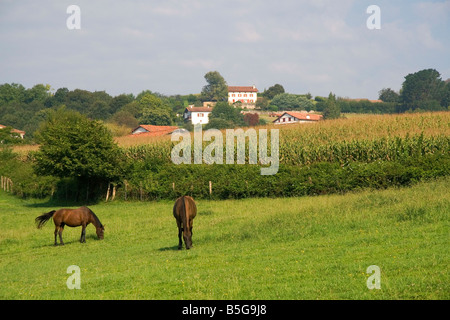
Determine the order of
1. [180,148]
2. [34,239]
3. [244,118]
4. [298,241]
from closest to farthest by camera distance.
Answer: [298,241]
[34,239]
[180,148]
[244,118]

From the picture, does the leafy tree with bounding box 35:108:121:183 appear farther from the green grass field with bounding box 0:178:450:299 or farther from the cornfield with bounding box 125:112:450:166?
the green grass field with bounding box 0:178:450:299

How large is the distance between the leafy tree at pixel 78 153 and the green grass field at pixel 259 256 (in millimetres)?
12832

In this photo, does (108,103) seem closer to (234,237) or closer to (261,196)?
(261,196)

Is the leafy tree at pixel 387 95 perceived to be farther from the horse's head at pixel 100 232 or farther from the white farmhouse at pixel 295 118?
the horse's head at pixel 100 232

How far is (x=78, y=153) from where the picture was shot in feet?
136

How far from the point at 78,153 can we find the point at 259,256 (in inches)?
1154

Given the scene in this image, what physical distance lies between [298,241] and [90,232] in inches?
472

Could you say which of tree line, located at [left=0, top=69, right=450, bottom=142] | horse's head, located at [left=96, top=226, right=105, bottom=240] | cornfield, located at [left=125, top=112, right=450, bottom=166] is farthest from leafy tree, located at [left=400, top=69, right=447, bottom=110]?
horse's head, located at [left=96, top=226, right=105, bottom=240]

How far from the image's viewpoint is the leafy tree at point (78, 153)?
41312 mm

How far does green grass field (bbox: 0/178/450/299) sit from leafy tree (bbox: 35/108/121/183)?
1283cm

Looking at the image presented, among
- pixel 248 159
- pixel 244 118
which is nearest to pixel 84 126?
pixel 248 159

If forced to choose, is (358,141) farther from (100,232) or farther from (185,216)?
(185,216)

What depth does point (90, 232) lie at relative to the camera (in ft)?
84.7
